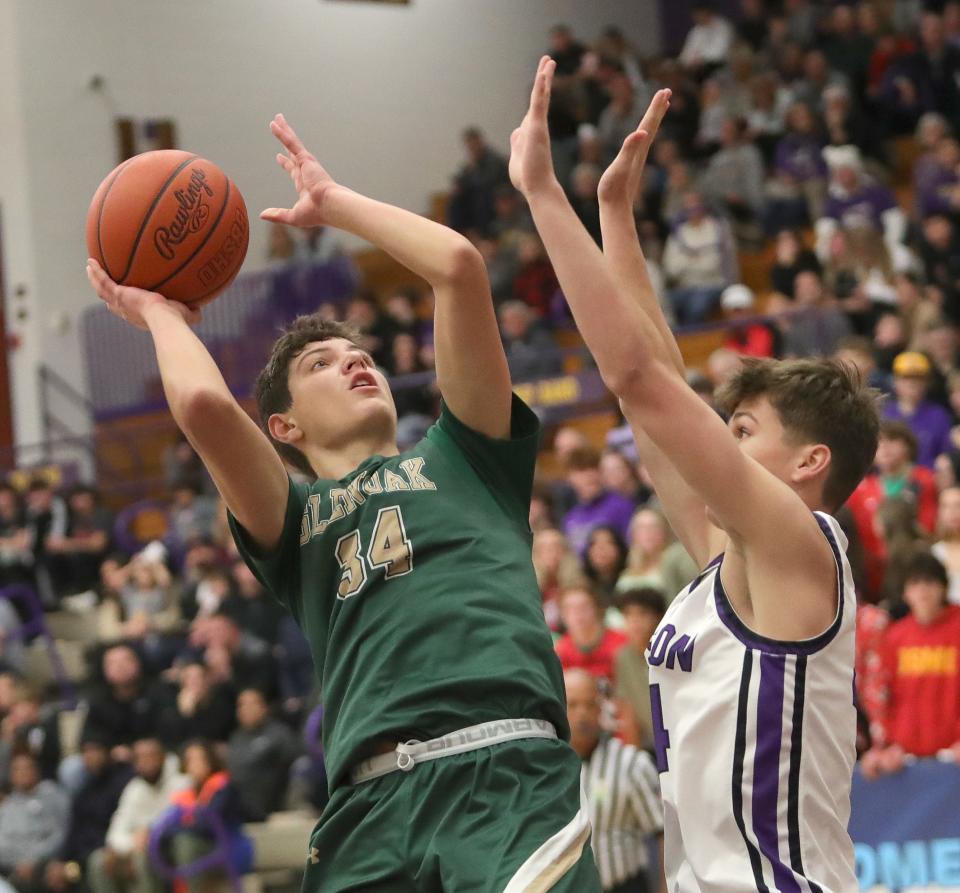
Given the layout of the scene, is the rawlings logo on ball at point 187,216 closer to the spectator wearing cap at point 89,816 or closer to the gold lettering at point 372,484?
the gold lettering at point 372,484

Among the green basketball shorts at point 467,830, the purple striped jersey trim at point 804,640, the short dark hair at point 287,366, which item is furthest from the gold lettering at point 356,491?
the purple striped jersey trim at point 804,640

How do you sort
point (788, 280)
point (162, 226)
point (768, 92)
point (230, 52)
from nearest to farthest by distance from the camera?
1. point (162, 226)
2. point (788, 280)
3. point (768, 92)
4. point (230, 52)

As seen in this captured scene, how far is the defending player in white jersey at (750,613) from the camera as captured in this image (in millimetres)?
2861

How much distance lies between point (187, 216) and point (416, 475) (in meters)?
0.78

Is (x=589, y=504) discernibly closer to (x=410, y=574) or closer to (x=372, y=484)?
(x=372, y=484)

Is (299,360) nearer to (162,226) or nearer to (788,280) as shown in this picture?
(162,226)

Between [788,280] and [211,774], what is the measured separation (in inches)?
231

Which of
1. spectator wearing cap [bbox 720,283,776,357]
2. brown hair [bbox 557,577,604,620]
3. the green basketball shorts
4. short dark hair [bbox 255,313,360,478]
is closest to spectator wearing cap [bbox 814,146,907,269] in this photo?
spectator wearing cap [bbox 720,283,776,357]

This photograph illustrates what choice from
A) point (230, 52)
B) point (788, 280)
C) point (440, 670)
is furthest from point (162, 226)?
point (230, 52)

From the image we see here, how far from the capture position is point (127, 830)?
9227mm

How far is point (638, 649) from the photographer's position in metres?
A: 7.23

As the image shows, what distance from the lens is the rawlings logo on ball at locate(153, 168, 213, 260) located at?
11.4 feet

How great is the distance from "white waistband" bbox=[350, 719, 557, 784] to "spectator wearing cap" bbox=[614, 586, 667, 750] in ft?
13.1

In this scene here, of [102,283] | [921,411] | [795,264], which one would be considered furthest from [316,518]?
[795,264]
